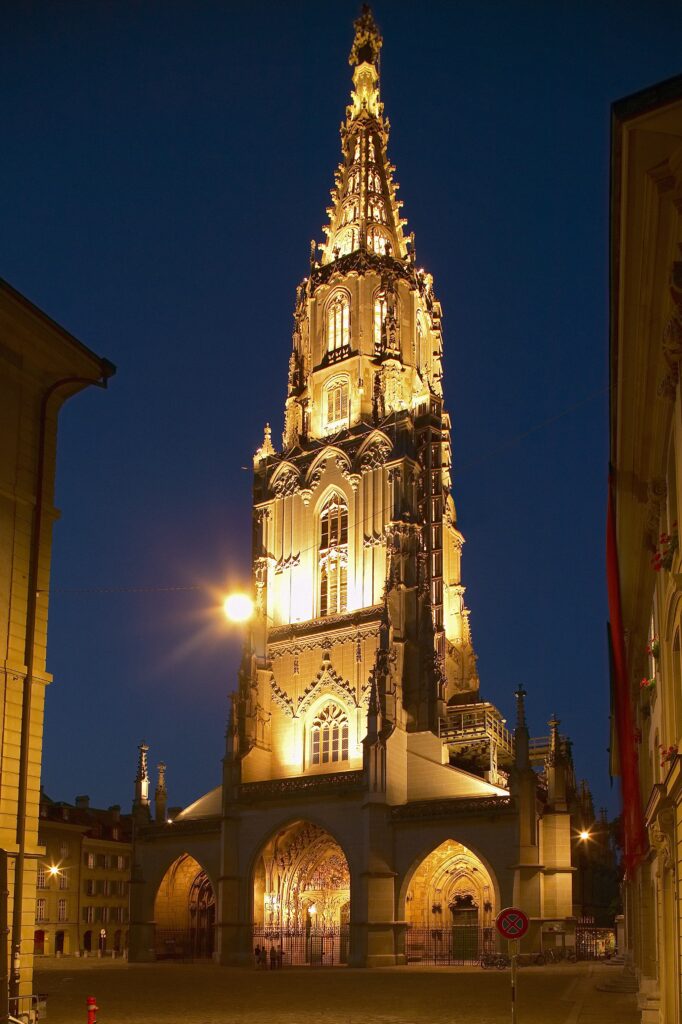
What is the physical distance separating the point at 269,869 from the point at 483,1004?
28.0 m

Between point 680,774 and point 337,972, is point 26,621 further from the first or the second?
point 337,972

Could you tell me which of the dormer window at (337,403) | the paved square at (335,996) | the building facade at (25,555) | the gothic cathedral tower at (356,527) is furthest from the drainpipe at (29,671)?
the dormer window at (337,403)

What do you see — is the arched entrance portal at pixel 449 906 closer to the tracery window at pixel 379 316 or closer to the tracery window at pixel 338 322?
the tracery window at pixel 379 316

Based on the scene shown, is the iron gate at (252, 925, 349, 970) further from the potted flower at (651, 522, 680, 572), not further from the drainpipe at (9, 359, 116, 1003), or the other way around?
the potted flower at (651, 522, 680, 572)

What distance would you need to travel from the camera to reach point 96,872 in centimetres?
7269

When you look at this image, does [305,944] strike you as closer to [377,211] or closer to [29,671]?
[29,671]

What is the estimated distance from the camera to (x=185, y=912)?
55250 millimetres

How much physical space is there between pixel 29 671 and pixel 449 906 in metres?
35.0

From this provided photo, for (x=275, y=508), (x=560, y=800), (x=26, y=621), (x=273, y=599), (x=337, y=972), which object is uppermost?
(x=275, y=508)

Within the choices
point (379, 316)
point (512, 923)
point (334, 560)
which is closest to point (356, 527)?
point (334, 560)

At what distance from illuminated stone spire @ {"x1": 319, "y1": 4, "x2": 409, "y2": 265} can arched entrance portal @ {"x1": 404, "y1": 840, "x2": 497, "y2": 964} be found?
125ft

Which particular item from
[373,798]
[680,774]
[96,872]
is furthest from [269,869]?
[680,774]

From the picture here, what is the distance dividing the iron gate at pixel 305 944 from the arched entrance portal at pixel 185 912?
4.20 metres

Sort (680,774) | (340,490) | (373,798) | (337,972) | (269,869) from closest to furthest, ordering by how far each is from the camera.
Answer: (680,774) → (337,972) → (373,798) → (269,869) → (340,490)
